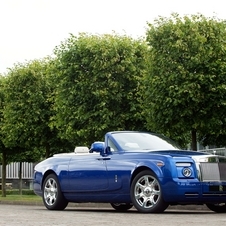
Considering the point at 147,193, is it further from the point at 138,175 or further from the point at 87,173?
the point at 87,173

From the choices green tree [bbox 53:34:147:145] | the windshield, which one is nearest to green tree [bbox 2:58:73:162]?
green tree [bbox 53:34:147:145]

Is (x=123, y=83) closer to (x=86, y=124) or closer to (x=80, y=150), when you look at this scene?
(x=86, y=124)

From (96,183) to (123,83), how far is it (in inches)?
597

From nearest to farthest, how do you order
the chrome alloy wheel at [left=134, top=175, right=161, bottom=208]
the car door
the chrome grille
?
1. the chrome grille
2. the chrome alloy wheel at [left=134, top=175, right=161, bottom=208]
3. the car door

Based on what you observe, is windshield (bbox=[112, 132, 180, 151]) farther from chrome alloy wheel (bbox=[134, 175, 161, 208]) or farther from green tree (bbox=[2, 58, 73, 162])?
green tree (bbox=[2, 58, 73, 162])

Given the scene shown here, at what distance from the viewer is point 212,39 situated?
26531mm

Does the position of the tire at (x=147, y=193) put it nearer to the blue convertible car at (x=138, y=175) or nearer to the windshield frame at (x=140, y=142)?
the blue convertible car at (x=138, y=175)

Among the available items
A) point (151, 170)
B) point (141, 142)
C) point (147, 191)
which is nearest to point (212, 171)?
point (151, 170)

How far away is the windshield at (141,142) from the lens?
16250 mm

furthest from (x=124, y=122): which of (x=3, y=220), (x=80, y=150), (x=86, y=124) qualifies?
(x=3, y=220)

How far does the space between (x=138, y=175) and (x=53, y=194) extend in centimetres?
298

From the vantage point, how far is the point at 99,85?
102 ft

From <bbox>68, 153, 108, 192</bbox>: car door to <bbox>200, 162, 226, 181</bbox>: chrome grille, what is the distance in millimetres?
2082

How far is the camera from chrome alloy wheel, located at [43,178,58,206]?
57.8ft
